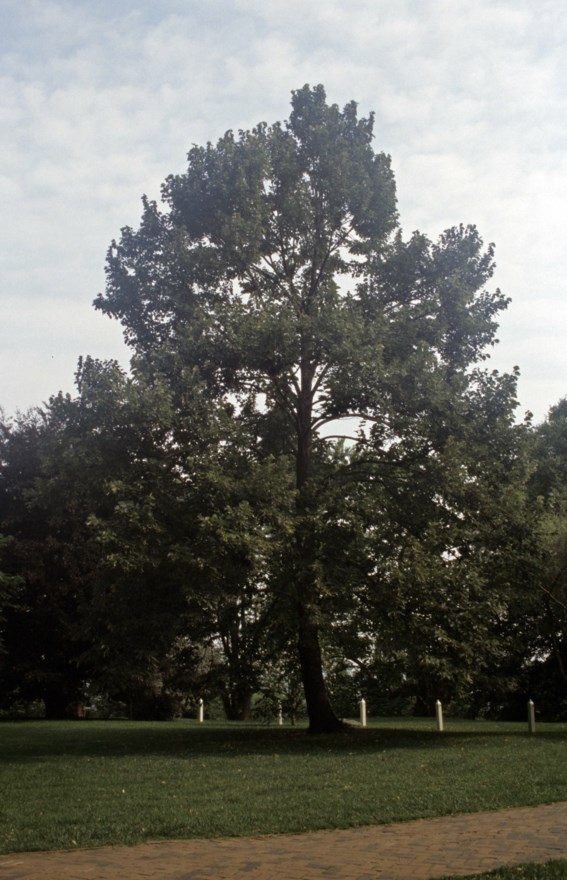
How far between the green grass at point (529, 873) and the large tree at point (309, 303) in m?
12.9

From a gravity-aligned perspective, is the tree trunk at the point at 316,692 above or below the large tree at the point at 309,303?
below

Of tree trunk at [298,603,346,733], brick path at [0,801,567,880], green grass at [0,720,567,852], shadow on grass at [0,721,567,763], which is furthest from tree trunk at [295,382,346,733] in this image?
brick path at [0,801,567,880]

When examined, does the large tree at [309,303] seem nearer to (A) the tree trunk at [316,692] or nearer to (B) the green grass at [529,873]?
(A) the tree trunk at [316,692]

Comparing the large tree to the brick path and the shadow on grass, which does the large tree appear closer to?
the shadow on grass

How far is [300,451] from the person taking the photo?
77.0ft

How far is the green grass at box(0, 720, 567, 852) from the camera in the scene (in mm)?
10234

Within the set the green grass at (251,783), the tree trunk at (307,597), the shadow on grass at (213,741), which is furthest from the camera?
the tree trunk at (307,597)

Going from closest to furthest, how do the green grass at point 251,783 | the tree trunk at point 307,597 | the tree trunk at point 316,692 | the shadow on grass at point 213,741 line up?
the green grass at point 251,783 < the shadow on grass at point 213,741 < the tree trunk at point 307,597 < the tree trunk at point 316,692

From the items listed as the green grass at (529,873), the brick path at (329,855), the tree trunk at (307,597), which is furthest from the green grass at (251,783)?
the green grass at (529,873)

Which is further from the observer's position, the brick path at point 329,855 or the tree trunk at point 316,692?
the tree trunk at point 316,692

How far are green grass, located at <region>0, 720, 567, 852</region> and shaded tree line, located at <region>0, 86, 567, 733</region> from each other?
1972 mm

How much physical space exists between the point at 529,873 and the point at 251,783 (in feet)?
22.2

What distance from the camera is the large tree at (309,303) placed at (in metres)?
21.0

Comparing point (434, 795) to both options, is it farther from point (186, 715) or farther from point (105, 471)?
point (186, 715)
